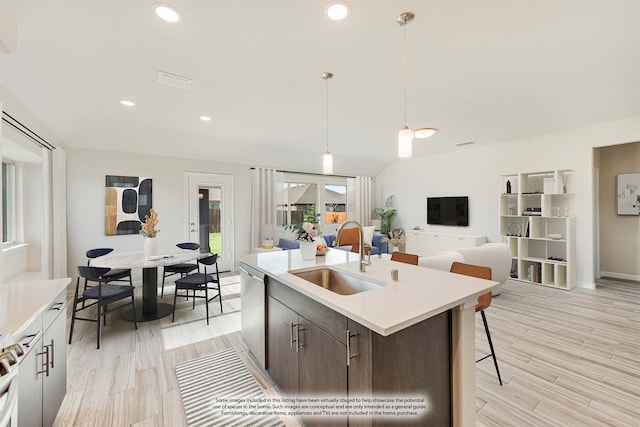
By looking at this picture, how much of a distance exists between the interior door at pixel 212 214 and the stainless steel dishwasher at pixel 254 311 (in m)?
3.37

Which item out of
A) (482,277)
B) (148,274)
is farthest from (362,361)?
(148,274)

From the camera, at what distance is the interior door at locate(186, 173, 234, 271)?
5484 mm

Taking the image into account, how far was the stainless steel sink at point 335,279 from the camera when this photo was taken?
6.66 feet

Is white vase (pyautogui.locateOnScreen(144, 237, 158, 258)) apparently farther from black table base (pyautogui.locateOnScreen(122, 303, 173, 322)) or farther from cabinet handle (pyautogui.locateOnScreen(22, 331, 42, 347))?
cabinet handle (pyautogui.locateOnScreen(22, 331, 42, 347))

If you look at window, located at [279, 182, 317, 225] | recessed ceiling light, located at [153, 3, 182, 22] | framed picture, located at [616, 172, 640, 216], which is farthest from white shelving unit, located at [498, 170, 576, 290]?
recessed ceiling light, located at [153, 3, 182, 22]

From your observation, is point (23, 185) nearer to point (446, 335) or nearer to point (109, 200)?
point (109, 200)

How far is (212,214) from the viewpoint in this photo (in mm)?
5746

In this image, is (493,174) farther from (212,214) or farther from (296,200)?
(212,214)

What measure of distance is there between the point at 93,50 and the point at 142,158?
3.09 metres

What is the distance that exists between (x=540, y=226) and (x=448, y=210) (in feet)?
5.73

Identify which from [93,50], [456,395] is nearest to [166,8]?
[93,50]

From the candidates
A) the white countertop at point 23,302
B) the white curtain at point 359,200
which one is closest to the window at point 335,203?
the white curtain at point 359,200

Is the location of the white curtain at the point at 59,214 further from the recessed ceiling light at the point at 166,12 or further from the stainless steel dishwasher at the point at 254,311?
the recessed ceiling light at the point at 166,12

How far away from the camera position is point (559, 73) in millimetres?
2803
